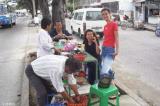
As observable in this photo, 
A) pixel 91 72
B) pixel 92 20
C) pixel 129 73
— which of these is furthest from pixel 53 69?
pixel 92 20

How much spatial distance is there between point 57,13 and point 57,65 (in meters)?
9.39

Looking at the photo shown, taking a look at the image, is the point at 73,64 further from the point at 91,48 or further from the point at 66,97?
the point at 91,48

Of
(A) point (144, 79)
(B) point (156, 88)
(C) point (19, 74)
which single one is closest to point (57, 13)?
(C) point (19, 74)

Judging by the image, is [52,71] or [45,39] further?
[45,39]

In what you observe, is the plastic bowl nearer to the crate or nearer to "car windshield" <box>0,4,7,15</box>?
the crate

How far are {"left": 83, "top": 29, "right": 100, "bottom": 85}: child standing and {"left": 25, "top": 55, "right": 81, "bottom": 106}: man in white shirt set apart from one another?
188 cm

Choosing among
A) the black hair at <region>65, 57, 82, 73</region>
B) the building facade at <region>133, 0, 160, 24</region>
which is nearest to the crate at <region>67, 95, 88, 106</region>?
the black hair at <region>65, 57, 82, 73</region>

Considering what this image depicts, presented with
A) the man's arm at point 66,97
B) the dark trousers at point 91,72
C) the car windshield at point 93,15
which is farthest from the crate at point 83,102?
the car windshield at point 93,15

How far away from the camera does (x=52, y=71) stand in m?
5.60

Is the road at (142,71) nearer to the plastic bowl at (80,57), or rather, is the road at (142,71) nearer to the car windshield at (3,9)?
the plastic bowl at (80,57)

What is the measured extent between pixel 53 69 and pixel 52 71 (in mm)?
36

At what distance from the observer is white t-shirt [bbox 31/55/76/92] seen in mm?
5535

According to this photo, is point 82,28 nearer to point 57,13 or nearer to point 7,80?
point 57,13

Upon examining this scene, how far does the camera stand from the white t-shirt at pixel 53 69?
18.2 ft
